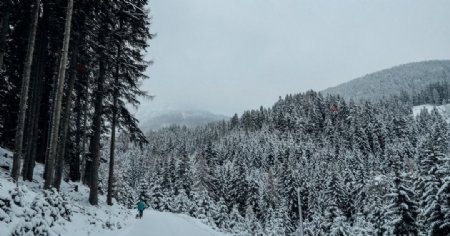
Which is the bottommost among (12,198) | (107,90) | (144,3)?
(12,198)

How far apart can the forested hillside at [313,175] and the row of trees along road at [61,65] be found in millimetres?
17108

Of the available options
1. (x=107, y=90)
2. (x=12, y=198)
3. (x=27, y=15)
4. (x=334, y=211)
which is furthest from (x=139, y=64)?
(x=334, y=211)

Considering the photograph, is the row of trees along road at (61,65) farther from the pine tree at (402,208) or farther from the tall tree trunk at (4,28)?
the pine tree at (402,208)

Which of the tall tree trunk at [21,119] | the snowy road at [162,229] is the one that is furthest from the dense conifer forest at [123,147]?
the snowy road at [162,229]

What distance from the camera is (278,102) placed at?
199625mm

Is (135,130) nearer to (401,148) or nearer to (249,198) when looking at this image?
(249,198)

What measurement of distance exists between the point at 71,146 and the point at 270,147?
105 m

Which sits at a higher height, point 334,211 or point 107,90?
point 107,90

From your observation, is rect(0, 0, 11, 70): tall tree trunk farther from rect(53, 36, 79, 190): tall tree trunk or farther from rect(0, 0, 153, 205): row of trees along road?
rect(53, 36, 79, 190): tall tree trunk

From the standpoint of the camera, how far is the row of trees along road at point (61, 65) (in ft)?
45.9

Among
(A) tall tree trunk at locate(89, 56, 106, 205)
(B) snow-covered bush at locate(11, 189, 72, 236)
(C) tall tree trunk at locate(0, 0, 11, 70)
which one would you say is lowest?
(B) snow-covered bush at locate(11, 189, 72, 236)

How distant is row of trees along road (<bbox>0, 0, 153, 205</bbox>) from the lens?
1399cm

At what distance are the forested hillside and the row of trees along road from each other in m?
17.1

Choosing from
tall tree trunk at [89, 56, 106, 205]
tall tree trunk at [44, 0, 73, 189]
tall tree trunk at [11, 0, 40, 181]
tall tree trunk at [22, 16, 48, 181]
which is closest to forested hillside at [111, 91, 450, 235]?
tall tree trunk at [89, 56, 106, 205]
